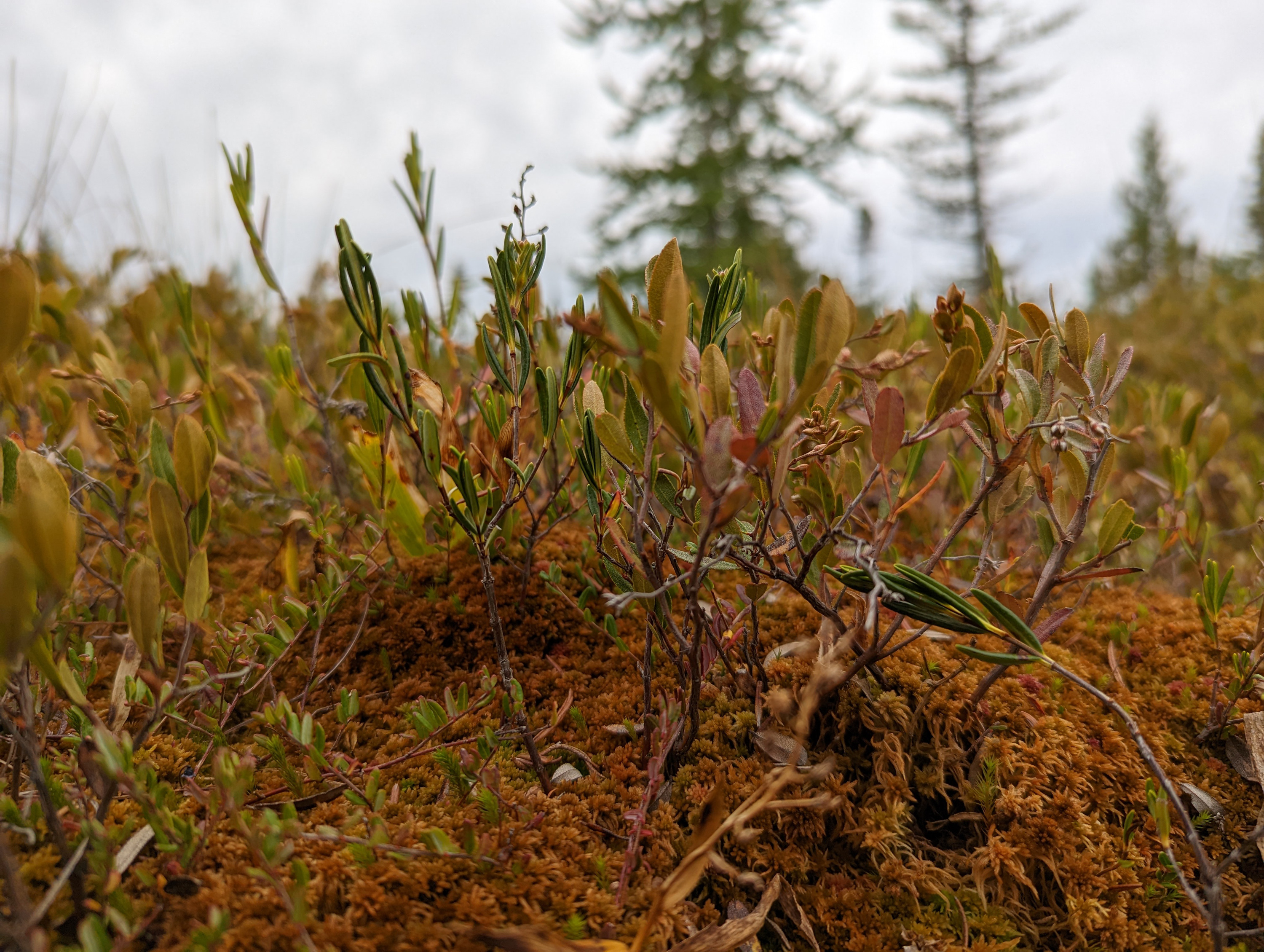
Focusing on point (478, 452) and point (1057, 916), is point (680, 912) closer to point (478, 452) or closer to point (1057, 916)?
point (1057, 916)

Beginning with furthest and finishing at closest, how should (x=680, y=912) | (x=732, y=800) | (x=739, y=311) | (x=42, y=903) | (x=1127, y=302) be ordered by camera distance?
(x=1127, y=302), (x=739, y=311), (x=732, y=800), (x=680, y=912), (x=42, y=903)

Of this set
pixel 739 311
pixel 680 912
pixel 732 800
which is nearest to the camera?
pixel 680 912

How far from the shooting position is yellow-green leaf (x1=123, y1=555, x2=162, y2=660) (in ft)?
3.05

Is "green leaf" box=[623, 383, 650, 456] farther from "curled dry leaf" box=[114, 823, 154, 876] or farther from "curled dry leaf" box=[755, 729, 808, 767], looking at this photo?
"curled dry leaf" box=[114, 823, 154, 876]

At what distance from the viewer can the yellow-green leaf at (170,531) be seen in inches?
39.9

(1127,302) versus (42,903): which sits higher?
(1127,302)

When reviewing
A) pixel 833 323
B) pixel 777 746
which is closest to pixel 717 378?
pixel 833 323

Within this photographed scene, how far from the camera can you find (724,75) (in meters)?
18.8

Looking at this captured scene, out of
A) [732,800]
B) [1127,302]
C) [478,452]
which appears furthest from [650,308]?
[1127,302]

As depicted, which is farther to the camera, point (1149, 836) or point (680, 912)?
point (1149, 836)

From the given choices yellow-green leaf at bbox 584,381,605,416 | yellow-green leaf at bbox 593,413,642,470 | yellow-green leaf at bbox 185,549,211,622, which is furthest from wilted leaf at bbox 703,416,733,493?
yellow-green leaf at bbox 185,549,211,622

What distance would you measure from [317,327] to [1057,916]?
10.3 ft

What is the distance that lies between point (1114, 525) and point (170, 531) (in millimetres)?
1452

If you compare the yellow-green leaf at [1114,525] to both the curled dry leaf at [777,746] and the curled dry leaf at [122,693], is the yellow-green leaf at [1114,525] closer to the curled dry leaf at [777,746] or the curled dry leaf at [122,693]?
the curled dry leaf at [777,746]
